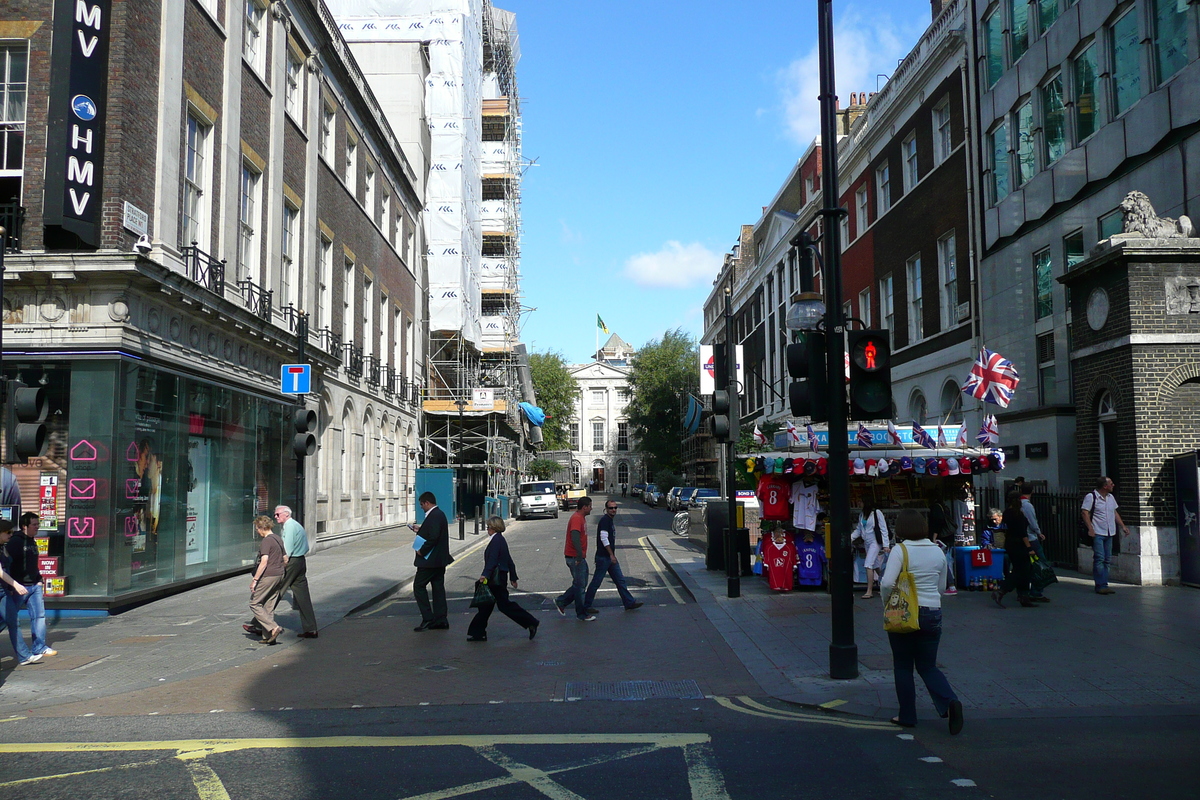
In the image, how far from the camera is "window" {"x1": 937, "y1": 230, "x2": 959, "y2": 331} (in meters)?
25.6

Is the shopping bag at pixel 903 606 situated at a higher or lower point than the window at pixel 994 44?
lower

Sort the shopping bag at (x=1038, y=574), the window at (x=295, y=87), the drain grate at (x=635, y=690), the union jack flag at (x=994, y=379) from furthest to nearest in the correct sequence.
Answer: the window at (x=295, y=87)
the union jack flag at (x=994, y=379)
the shopping bag at (x=1038, y=574)
the drain grate at (x=635, y=690)

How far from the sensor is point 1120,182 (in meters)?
17.7

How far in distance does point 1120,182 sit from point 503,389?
1195 inches

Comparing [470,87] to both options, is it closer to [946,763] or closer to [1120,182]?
[1120,182]

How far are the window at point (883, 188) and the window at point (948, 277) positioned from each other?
4841 mm

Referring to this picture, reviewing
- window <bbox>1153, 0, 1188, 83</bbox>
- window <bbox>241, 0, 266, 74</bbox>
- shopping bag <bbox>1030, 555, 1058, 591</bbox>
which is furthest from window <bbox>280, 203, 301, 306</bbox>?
window <bbox>1153, 0, 1188, 83</bbox>

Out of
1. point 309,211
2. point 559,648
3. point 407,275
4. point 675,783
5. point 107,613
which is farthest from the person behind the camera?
point 407,275

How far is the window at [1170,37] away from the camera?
52.2ft

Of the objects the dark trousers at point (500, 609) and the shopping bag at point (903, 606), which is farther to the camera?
the dark trousers at point (500, 609)

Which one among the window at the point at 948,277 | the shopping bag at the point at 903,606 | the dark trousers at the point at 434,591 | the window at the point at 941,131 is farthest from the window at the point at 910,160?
the shopping bag at the point at 903,606

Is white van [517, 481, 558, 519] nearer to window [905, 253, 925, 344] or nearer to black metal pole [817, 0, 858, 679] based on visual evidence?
window [905, 253, 925, 344]

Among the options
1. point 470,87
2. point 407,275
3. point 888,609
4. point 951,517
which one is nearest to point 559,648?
point 888,609

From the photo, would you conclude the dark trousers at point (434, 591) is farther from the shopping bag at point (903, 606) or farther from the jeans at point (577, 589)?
the shopping bag at point (903, 606)
